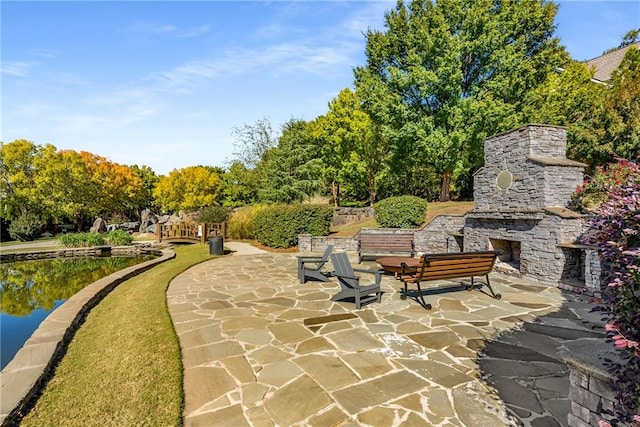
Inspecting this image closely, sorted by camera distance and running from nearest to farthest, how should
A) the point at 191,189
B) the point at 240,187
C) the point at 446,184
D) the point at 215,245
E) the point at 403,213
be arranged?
the point at 215,245 → the point at 403,213 → the point at 446,184 → the point at 240,187 → the point at 191,189

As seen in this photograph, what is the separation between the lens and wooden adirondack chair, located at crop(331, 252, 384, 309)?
5527 millimetres

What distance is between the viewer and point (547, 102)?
17219 mm

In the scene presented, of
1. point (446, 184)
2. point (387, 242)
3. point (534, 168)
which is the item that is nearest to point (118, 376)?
point (387, 242)

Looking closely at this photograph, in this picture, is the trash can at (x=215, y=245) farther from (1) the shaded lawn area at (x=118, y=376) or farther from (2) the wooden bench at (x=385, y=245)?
(1) the shaded lawn area at (x=118, y=376)

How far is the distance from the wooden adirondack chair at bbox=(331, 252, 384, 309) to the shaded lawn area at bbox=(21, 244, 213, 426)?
2.98 meters

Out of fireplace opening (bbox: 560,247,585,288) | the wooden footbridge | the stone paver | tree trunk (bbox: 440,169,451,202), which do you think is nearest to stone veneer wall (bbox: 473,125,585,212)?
fireplace opening (bbox: 560,247,585,288)

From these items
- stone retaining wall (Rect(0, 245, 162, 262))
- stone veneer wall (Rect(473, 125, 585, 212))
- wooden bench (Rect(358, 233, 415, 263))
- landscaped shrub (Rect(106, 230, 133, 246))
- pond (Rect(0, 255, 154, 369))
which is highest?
stone veneer wall (Rect(473, 125, 585, 212))

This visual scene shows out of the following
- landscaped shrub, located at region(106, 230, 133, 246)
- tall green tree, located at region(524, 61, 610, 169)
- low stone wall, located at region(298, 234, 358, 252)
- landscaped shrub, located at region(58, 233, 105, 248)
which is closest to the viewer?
tall green tree, located at region(524, 61, 610, 169)

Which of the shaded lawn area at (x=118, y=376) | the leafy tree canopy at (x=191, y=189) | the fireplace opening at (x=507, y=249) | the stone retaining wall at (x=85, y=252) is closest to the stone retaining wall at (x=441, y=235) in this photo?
the fireplace opening at (x=507, y=249)

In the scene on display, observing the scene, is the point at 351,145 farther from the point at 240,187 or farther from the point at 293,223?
the point at 240,187

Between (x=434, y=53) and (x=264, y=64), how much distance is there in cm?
1019

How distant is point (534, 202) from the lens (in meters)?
7.68

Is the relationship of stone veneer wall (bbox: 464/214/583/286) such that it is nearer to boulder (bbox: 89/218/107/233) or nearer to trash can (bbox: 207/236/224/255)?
trash can (bbox: 207/236/224/255)

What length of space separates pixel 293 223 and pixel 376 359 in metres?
10.8
